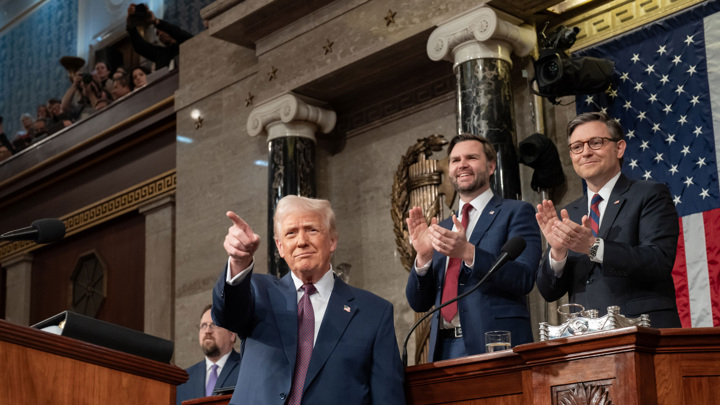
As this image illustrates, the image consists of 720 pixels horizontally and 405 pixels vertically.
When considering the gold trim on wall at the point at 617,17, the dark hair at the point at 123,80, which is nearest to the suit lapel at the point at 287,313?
the gold trim on wall at the point at 617,17

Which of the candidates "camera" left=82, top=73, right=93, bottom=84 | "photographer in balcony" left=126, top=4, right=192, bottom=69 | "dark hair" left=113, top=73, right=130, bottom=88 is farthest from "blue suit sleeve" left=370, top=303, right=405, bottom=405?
"camera" left=82, top=73, right=93, bottom=84

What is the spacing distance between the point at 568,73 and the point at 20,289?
23.8ft

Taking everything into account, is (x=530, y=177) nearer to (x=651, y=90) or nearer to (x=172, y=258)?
(x=651, y=90)

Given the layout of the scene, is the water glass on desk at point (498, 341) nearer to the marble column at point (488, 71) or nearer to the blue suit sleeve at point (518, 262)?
the blue suit sleeve at point (518, 262)

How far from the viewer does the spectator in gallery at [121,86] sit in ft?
32.4

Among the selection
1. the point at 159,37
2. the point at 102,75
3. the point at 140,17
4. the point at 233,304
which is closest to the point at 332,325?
the point at 233,304

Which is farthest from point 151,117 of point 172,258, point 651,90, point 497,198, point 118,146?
point 497,198

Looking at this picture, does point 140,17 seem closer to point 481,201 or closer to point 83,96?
point 83,96

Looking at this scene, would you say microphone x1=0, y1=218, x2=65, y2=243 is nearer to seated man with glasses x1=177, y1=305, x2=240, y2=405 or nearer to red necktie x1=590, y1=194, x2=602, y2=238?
red necktie x1=590, y1=194, x2=602, y2=238

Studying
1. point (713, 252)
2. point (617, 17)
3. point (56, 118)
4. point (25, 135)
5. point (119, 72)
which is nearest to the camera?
point (713, 252)

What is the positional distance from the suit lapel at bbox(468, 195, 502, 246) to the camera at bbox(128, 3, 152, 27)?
21.3 ft

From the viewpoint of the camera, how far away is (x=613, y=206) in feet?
11.8

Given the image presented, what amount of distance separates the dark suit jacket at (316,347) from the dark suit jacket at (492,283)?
0.52 meters

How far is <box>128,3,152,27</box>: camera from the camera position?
9.73 m
